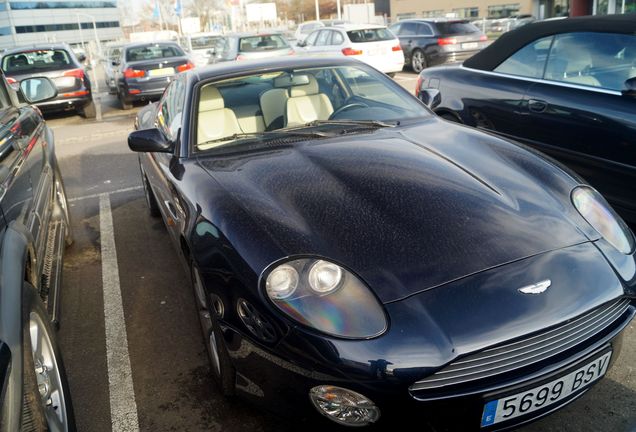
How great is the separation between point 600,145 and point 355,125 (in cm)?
167

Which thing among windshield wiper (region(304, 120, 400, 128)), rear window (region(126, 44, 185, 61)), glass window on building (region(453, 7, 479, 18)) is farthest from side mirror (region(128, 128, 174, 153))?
glass window on building (region(453, 7, 479, 18))

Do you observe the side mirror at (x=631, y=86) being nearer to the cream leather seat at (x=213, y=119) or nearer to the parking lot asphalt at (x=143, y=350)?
the parking lot asphalt at (x=143, y=350)

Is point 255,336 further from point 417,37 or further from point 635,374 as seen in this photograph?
point 417,37

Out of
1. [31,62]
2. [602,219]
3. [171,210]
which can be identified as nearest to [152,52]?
[31,62]

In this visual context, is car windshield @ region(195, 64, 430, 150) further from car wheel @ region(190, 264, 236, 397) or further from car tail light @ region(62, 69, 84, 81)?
car tail light @ region(62, 69, 84, 81)

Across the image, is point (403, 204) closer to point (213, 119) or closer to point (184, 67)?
point (213, 119)

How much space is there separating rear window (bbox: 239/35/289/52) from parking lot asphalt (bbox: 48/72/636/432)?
896cm

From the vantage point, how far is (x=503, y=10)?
51156 millimetres

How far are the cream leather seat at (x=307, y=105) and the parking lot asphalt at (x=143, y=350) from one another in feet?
3.91

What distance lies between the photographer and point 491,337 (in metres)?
1.78

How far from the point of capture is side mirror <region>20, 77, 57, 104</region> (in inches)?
161

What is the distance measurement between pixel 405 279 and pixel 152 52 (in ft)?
43.3

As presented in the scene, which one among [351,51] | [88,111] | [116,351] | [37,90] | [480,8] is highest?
[480,8]

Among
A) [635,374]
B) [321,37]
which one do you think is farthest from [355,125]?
[321,37]
